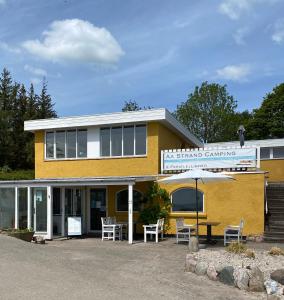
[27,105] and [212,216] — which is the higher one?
[27,105]

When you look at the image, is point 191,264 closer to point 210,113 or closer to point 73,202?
point 73,202

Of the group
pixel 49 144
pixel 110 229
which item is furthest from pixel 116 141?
pixel 110 229

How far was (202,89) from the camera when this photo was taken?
52.6 m

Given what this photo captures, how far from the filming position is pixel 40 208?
65.3 ft

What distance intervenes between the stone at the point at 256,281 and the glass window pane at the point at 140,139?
38.6 ft

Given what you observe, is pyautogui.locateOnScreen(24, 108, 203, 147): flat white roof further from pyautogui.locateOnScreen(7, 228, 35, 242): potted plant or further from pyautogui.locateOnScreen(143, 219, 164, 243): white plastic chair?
pyautogui.locateOnScreen(7, 228, 35, 242): potted plant

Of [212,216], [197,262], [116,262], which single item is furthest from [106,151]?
[197,262]

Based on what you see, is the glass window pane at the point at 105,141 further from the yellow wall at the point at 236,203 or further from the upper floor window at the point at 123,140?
the yellow wall at the point at 236,203

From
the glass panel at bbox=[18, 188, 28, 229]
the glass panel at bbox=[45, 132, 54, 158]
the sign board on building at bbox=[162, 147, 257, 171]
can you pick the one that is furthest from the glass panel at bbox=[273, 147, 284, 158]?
the glass panel at bbox=[18, 188, 28, 229]

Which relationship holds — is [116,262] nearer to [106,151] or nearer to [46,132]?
[106,151]

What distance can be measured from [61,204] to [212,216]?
6695 mm

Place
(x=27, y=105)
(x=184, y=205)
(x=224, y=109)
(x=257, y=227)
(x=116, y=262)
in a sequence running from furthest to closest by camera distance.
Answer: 1. (x=224, y=109)
2. (x=27, y=105)
3. (x=184, y=205)
4. (x=257, y=227)
5. (x=116, y=262)

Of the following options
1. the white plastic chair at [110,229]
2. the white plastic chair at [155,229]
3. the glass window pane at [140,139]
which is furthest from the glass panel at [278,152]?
the white plastic chair at [110,229]

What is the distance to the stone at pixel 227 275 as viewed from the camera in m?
9.63
